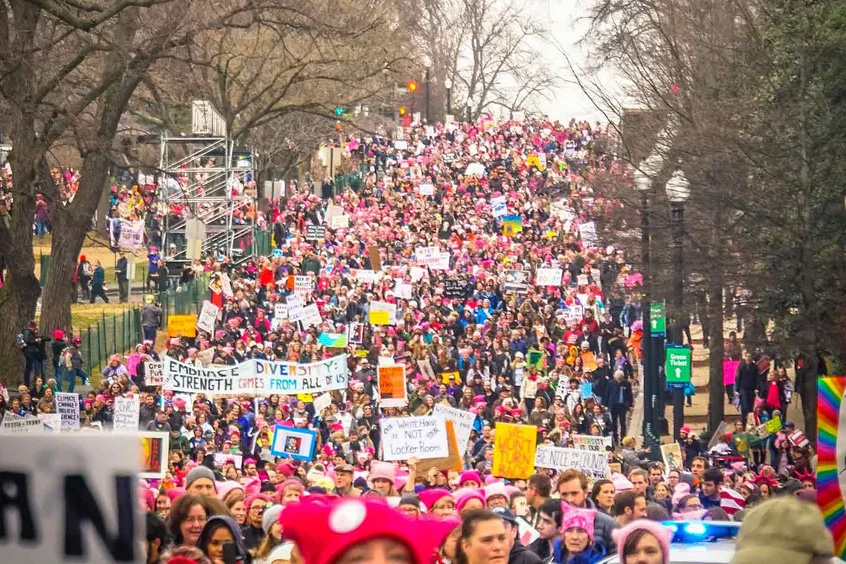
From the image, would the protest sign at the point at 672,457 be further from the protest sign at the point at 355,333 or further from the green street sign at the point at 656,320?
the protest sign at the point at 355,333

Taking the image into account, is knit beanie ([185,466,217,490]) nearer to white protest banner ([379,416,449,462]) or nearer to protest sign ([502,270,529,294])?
white protest banner ([379,416,449,462])

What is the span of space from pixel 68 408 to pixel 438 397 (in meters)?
6.77

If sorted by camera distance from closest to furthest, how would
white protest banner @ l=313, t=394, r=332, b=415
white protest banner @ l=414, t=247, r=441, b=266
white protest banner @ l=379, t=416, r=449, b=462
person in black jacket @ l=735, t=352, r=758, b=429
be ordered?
white protest banner @ l=379, t=416, r=449, b=462
white protest banner @ l=313, t=394, r=332, b=415
person in black jacket @ l=735, t=352, r=758, b=429
white protest banner @ l=414, t=247, r=441, b=266

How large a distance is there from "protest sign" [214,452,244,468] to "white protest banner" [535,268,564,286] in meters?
20.3

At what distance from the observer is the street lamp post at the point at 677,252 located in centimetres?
2331

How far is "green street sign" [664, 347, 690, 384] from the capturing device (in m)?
23.8

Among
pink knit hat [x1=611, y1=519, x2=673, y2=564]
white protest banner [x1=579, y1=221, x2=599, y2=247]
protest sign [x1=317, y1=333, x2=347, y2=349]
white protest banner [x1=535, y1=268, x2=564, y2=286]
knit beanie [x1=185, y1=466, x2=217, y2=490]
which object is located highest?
white protest banner [x1=579, y1=221, x2=599, y2=247]

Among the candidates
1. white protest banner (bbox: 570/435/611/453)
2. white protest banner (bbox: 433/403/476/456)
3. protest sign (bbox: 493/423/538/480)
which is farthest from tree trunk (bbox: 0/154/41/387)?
protest sign (bbox: 493/423/538/480)

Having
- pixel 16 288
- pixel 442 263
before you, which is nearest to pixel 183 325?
pixel 16 288

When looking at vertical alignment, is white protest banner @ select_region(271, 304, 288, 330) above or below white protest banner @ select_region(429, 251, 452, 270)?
below

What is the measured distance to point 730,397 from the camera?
98.3 ft

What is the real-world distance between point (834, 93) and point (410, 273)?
2020cm

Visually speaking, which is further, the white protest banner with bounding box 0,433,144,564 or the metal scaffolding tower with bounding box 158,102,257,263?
the metal scaffolding tower with bounding box 158,102,257,263

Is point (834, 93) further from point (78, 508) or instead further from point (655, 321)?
point (78, 508)
